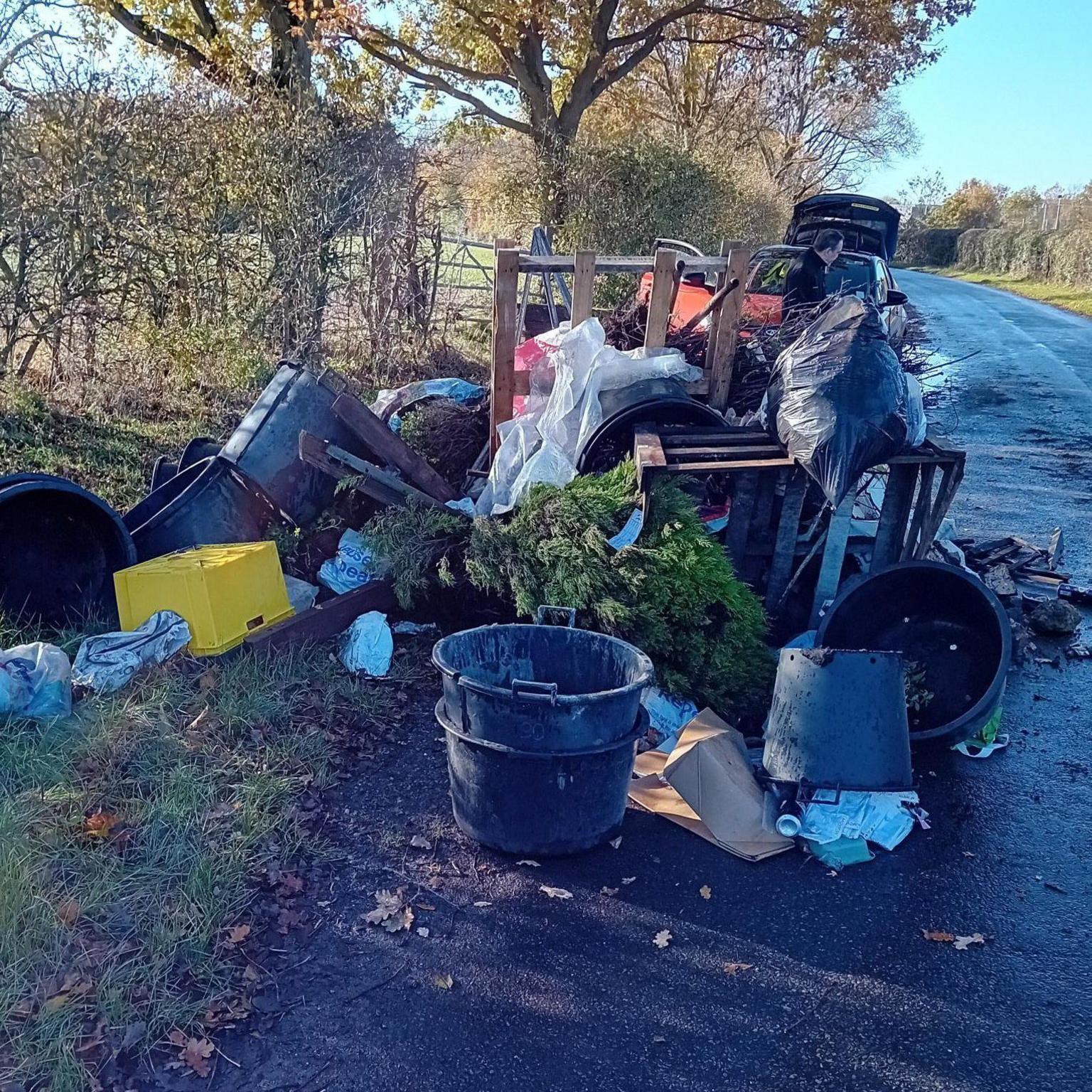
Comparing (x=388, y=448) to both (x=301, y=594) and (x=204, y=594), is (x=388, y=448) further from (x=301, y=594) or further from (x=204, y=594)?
(x=204, y=594)

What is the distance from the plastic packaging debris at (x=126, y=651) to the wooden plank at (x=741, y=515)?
8.88 feet

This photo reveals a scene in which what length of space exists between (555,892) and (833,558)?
2396 millimetres

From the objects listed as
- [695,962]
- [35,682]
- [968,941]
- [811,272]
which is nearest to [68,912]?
[35,682]

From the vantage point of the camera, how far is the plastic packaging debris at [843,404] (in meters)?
4.20

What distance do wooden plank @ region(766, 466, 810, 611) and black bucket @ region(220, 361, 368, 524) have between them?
248 centimetres

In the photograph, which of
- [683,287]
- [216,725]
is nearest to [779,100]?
[683,287]

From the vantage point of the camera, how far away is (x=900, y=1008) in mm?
2697

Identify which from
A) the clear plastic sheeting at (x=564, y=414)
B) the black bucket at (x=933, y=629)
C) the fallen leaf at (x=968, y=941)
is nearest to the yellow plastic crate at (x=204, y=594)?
the clear plastic sheeting at (x=564, y=414)

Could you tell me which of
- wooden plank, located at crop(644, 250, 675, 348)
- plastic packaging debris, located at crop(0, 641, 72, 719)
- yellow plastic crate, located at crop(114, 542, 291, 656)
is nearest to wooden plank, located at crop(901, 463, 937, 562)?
wooden plank, located at crop(644, 250, 675, 348)

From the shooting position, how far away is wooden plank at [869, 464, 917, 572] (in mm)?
4656

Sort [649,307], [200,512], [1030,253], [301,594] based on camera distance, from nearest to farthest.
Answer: [301,594], [200,512], [649,307], [1030,253]

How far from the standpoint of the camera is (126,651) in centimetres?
398

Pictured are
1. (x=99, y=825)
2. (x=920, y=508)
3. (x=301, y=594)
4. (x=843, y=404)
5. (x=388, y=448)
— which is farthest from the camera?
(x=388, y=448)

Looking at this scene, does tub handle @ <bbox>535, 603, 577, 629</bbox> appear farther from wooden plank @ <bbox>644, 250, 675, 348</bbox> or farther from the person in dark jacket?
the person in dark jacket
